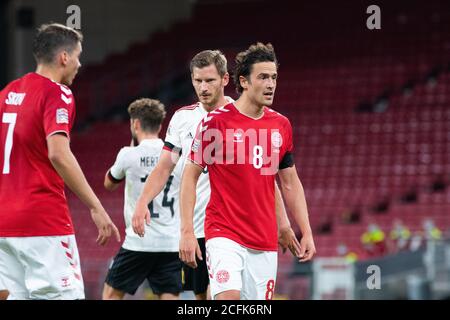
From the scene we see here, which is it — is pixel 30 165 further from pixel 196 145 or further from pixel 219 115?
pixel 219 115

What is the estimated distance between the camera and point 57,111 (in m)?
5.91

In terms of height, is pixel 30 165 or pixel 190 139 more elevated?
pixel 190 139

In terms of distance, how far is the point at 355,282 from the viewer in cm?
1326

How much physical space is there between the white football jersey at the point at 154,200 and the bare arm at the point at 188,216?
6.27ft

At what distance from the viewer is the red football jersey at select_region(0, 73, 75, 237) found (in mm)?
5949

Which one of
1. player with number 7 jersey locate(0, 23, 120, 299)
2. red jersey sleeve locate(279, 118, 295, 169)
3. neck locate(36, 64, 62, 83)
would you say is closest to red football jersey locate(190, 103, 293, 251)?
red jersey sleeve locate(279, 118, 295, 169)

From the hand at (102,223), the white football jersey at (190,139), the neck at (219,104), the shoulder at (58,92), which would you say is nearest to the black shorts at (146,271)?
the white football jersey at (190,139)

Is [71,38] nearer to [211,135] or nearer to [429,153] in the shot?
[211,135]

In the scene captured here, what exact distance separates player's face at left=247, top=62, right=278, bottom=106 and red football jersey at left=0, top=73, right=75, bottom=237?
3.86 feet

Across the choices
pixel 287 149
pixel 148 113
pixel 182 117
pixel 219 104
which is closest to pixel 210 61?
pixel 219 104

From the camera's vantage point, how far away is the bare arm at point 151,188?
22.2 ft

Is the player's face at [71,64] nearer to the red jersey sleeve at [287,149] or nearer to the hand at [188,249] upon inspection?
the hand at [188,249]

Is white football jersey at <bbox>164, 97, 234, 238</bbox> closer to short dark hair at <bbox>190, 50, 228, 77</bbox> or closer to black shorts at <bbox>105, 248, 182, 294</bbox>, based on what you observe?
short dark hair at <bbox>190, 50, 228, 77</bbox>

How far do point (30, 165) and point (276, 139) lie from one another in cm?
158
